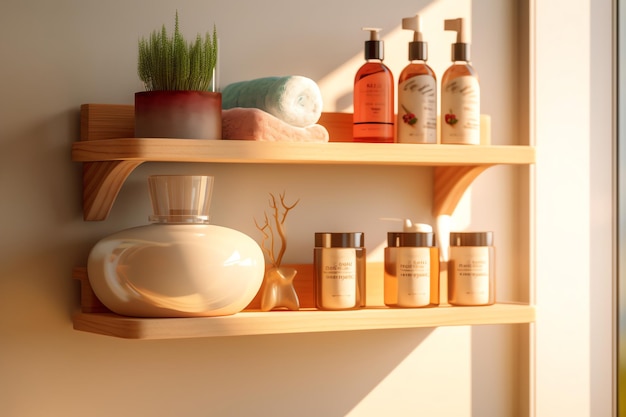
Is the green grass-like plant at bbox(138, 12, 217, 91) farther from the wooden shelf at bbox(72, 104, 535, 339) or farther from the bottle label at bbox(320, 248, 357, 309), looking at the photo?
the bottle label at bbox(320, 248, 357, 309)

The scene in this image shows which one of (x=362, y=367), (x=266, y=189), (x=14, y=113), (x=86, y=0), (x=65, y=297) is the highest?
(x=86, y=0)

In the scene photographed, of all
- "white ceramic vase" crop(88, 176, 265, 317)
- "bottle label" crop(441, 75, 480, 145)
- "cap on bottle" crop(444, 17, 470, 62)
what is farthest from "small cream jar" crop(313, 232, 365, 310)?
"cap on bottle" crop(444, 17, 470, 62)

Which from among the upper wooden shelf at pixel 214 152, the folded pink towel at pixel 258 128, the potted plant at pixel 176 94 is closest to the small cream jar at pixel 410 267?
the upper wooden shelf at pixel 214 152

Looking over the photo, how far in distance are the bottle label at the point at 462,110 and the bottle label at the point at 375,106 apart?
106 millimetres

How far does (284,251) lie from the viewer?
1510 millimetres

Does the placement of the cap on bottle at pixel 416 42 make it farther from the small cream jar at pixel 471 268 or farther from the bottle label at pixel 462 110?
the small cream jar at pixel 471 268

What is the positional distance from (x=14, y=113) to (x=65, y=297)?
31 cm

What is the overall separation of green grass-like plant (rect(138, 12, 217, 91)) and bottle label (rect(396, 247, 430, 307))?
0.43 meters

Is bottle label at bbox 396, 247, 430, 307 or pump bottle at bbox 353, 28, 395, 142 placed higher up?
pump bottle at bbox 353, 28, 395, 142

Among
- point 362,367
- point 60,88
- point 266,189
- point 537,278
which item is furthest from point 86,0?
point 537,278

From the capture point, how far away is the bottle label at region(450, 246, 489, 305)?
4.87 feet

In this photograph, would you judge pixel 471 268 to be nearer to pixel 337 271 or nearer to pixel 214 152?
pixel 337 271

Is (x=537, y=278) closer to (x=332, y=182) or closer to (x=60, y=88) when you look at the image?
(x=332, y=182)

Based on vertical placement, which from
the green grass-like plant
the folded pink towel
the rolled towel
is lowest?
the folded pink towel
